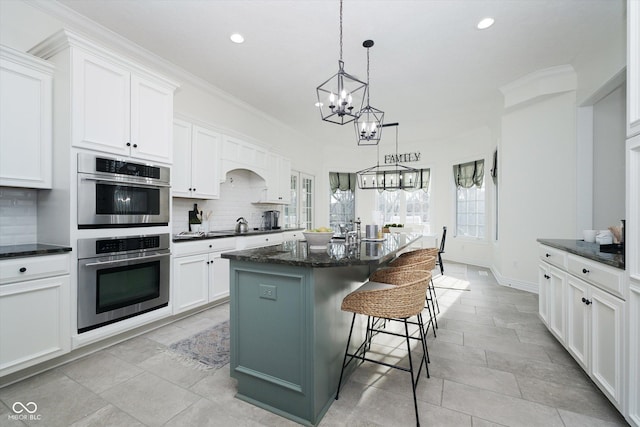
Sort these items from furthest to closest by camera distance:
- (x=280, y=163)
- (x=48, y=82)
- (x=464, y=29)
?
1. (x=280, y=163)
2. (x=464, y=29)
3. (x=48, y=82)

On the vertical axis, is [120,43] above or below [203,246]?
above

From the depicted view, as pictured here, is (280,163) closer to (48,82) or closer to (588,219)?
(48,82)

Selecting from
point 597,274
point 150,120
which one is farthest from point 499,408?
point 150,120

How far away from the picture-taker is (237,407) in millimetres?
1779

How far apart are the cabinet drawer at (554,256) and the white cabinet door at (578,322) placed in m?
0.18

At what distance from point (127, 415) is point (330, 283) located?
1.47 metres

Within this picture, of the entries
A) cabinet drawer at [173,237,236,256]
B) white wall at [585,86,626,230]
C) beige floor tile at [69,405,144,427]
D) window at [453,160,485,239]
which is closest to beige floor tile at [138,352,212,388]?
beige floor tile at [69,405,144,427]

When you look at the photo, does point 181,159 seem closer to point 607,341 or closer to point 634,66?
point 634,66

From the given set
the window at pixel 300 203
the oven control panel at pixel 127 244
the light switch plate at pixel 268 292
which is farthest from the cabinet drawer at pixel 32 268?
the window at pixel 300 203

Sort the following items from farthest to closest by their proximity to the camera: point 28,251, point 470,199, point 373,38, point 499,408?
point 470,199, point 373,38, point 28,251, point 499,408

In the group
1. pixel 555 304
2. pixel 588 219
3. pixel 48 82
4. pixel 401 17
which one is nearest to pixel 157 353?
pixel 48 82

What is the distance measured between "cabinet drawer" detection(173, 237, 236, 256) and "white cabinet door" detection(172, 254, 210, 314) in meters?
0.07

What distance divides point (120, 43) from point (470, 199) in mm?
7075

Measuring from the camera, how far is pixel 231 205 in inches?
183
